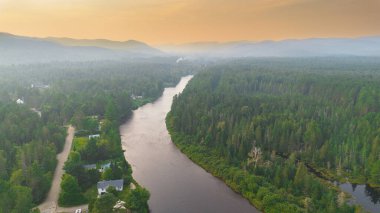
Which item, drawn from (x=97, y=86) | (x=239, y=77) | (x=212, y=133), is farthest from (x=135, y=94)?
(x=212, y=133)

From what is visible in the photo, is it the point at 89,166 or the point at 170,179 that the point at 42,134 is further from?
the point at 170,179

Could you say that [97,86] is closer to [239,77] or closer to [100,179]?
[239,77]

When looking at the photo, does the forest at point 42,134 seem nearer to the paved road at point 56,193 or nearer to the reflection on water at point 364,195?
the paved road at point 56,193

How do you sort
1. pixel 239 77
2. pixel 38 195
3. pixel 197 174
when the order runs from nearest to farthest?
pixel 38 195, pixel 197 174, pixel 239 77

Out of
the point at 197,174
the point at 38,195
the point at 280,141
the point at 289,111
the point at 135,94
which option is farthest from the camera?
the point at 135,94

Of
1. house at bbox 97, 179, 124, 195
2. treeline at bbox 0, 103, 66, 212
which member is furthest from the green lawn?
house at bbox 97, 179, 124, 195

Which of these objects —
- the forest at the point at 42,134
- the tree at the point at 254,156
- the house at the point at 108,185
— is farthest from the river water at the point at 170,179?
the tree at the point at 254,156
